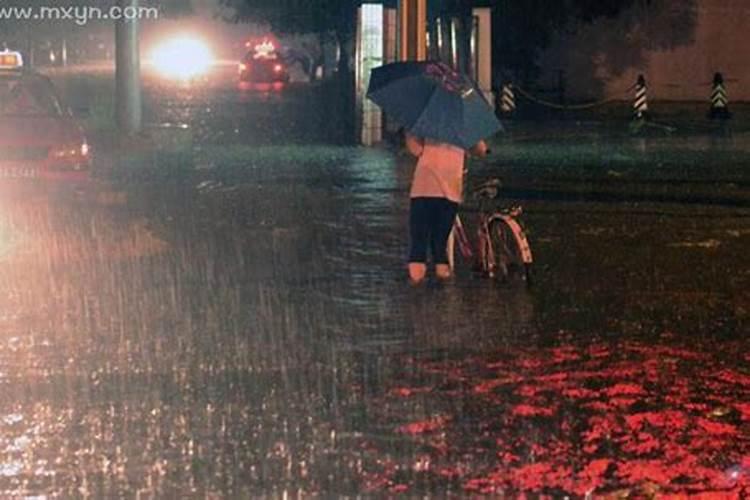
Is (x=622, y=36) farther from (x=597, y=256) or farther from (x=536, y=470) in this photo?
(x=536, y=470)

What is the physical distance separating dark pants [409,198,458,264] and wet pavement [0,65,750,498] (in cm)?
40

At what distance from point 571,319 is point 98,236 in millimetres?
6429

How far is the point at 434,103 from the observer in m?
13.6

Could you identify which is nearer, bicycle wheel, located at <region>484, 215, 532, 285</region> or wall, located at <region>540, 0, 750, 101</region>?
bicycle wheel, located at <region>484, 215, 532, 285</region>


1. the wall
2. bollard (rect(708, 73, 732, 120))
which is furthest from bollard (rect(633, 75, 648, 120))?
the wall

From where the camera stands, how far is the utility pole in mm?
29656

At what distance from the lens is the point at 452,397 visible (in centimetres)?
964

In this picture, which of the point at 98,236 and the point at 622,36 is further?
the point at 622,36

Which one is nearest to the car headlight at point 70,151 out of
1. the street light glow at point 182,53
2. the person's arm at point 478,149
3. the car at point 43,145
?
the car at point 43,145

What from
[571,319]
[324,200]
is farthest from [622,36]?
[571,319]

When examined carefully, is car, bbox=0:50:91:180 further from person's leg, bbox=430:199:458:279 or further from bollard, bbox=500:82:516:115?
bollard, bbox=500:82:516:115

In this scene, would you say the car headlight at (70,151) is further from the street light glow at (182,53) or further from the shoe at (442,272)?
the street light glow at (182,53)

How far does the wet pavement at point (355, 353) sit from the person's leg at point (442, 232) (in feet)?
1.25

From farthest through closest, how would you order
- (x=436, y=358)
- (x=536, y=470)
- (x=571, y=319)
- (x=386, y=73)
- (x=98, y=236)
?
(x=98, y=236), (x=386, y=73), (x=571, y=319), (x=436, y=358), (x=536, y=470)
